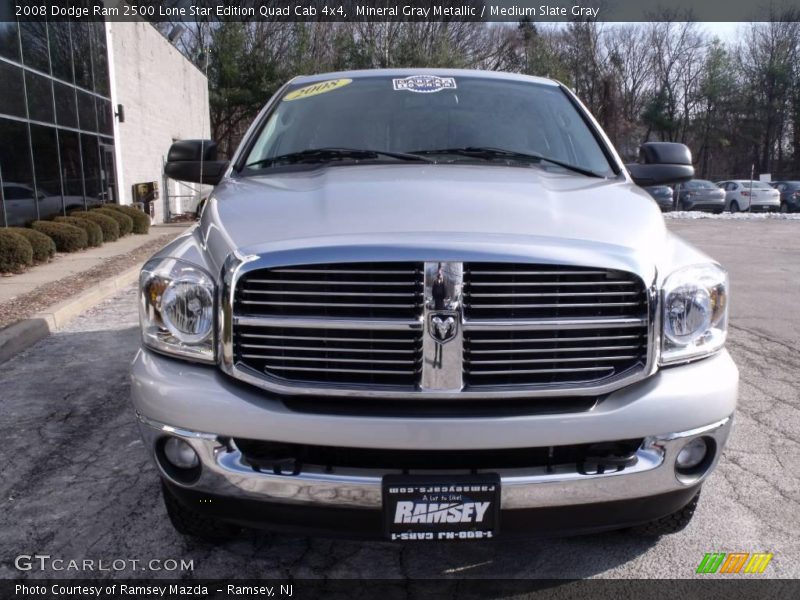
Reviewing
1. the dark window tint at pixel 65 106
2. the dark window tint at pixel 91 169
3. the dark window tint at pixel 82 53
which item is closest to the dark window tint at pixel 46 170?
the dark window tint at pixel 65 106

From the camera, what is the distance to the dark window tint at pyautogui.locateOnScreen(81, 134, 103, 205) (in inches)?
650

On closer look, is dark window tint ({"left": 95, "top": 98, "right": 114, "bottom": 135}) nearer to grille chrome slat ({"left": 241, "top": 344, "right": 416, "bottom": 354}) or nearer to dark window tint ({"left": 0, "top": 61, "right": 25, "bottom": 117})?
dark window tint ({"left": 0, "top": 61, "right": 25, "bottom": 117})

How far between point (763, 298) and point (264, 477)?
784 centimetres

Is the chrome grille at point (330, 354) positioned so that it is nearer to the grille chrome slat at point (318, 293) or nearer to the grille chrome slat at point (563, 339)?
the grille chrome slat at point (318, 293)

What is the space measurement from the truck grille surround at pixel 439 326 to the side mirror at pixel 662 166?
6.38 ft

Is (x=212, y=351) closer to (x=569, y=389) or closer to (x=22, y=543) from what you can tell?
(x=569, y=389)

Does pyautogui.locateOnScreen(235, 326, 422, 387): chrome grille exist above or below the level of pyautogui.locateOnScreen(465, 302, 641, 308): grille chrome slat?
below

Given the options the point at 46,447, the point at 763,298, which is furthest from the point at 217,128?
the point at 46,447

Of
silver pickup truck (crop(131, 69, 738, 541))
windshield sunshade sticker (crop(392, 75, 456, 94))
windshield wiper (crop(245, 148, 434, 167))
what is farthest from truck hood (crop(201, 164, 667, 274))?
windshield sunshade sticker (crop(392, 75, 456, 94))

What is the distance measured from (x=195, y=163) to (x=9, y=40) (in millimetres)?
11188

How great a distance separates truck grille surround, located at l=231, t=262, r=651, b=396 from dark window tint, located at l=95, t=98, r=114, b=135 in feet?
57.6

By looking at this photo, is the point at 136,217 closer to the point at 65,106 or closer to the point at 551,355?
the point at 65,106

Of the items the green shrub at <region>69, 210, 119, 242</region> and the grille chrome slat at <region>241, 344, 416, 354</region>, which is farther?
the green shrub at <region>69, 210, 119, 242</region>

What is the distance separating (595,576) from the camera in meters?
2.56
